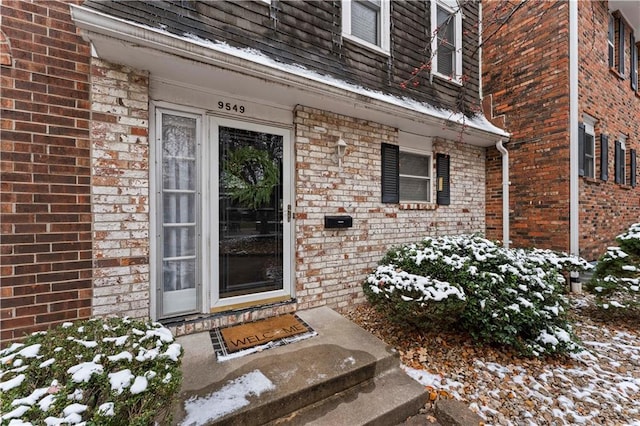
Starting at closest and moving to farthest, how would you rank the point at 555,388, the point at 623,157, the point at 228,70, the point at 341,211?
1. the point at 555,388
2. the point at 228,70
3. the point at 341,211
4. the point at 623,157

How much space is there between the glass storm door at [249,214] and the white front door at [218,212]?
0.04 ft

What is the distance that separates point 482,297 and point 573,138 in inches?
164

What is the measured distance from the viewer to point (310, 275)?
11.9 feet

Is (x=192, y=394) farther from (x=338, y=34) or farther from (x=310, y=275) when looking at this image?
(x=338, y=34)

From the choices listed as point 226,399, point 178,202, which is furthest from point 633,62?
point 226,399

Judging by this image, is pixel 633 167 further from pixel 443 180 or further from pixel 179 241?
pixel 179 241

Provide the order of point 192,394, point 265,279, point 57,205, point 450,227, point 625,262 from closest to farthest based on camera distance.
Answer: point 192,394
point 57,205
point 265,279
point 625,262
point 450,227

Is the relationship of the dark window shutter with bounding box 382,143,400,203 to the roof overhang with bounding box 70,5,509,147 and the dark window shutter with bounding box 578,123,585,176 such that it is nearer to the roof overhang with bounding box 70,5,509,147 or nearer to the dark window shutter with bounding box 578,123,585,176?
the roof overhang with bounding box 70,5,509,147

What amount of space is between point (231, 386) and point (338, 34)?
4520mm

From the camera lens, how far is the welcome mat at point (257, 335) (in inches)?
101

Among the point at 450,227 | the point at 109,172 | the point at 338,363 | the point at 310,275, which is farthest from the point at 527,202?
the point at 109,172

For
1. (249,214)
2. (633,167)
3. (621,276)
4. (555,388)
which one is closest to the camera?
(555,388)

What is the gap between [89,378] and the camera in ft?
4.24

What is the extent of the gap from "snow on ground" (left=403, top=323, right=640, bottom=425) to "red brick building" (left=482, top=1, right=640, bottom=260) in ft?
9.15
